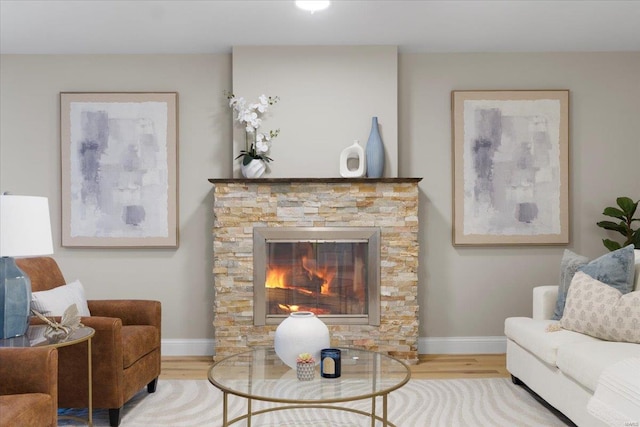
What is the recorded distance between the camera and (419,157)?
17.0ft

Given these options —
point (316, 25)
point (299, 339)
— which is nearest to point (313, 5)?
point (316, 25)

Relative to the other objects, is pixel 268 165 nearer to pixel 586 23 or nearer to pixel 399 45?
pixel 399 45

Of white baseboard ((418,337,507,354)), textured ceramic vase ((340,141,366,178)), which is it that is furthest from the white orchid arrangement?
white baseboard ((418,337,507,354))

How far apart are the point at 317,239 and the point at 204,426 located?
1807mm

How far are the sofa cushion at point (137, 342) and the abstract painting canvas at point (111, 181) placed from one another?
1.29 metres

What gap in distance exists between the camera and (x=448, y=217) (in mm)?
5172

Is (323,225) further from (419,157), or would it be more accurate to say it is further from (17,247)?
(17,247)

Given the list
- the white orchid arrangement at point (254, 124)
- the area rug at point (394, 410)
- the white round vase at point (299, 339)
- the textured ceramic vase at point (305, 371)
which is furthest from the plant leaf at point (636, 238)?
the textured ceramic vase at point (305, 371)

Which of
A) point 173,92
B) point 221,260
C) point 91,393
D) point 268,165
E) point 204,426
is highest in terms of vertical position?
point 173,92

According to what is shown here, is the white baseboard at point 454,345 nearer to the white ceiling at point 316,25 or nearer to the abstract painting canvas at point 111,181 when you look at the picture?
the abstract painting canvas at point 111,181

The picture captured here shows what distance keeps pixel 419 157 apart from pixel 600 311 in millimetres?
2204

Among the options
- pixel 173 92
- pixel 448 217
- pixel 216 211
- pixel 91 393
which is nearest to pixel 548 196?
pixel 448 217

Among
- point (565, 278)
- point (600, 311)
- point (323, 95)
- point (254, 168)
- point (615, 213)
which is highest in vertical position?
point (323, 95)

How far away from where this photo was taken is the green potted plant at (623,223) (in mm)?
4879
